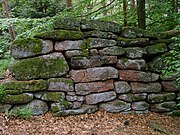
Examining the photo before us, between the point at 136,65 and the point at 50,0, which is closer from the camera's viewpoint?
the point at 136,65

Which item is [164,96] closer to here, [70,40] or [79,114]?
[79,114]

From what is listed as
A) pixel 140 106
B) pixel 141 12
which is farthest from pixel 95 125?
pixel 141 12

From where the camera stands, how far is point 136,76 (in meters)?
5.09

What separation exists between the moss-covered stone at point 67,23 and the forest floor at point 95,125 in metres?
2.03

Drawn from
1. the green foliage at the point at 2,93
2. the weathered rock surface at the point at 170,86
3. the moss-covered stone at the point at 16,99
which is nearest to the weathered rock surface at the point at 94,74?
the moss-covered stone at the point at 16,99

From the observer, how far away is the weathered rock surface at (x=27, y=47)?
4.51m

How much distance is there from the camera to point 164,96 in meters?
5.18

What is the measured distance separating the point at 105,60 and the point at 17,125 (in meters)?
2.40

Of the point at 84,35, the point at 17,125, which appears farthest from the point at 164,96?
the point at 17,125

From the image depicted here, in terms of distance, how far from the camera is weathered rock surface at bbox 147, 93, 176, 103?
5.16 meters

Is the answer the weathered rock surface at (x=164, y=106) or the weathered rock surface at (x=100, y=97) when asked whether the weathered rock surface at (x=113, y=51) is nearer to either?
the weathered rock surface at (x=100, y=97)

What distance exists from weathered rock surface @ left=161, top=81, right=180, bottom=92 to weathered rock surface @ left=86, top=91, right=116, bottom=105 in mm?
1389

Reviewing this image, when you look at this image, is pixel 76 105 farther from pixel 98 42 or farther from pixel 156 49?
pixel 156 49

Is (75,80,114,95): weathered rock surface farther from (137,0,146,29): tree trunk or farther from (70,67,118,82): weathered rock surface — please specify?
(137,0,146,29): tree trunk
